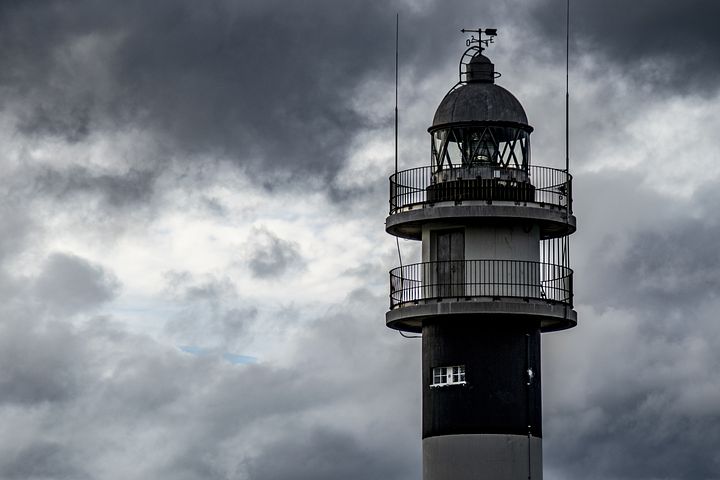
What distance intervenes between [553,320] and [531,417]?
3.19 m

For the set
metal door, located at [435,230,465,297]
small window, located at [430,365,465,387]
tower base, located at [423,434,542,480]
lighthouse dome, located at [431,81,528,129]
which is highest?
lighthouse dome, located at [431,81,528,129]

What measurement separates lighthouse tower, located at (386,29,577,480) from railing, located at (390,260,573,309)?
0.11 ft

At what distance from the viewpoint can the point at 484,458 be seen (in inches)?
3297

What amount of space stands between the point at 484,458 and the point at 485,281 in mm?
5670

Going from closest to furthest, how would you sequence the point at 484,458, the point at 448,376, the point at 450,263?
the point at 484,458, the point at 448,376, the point at 450,263

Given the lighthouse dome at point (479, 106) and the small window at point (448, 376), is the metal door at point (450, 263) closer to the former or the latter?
the small window at point (448, 376)

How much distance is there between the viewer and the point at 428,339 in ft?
282

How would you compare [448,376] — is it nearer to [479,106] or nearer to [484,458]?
[484,458]

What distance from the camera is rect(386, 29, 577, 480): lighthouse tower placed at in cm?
8419

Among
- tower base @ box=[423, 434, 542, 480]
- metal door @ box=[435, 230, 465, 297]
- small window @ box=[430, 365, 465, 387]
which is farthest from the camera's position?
metal door @ box=[435, 230, 465, 297]

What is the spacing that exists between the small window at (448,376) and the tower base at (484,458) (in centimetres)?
179

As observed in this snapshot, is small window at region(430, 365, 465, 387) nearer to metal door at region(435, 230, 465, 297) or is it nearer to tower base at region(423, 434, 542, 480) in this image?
tower base at region(423, 434, 542, 480)

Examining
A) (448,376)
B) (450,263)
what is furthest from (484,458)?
(450,263)

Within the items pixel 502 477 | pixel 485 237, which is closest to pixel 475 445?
pixel 502 477
